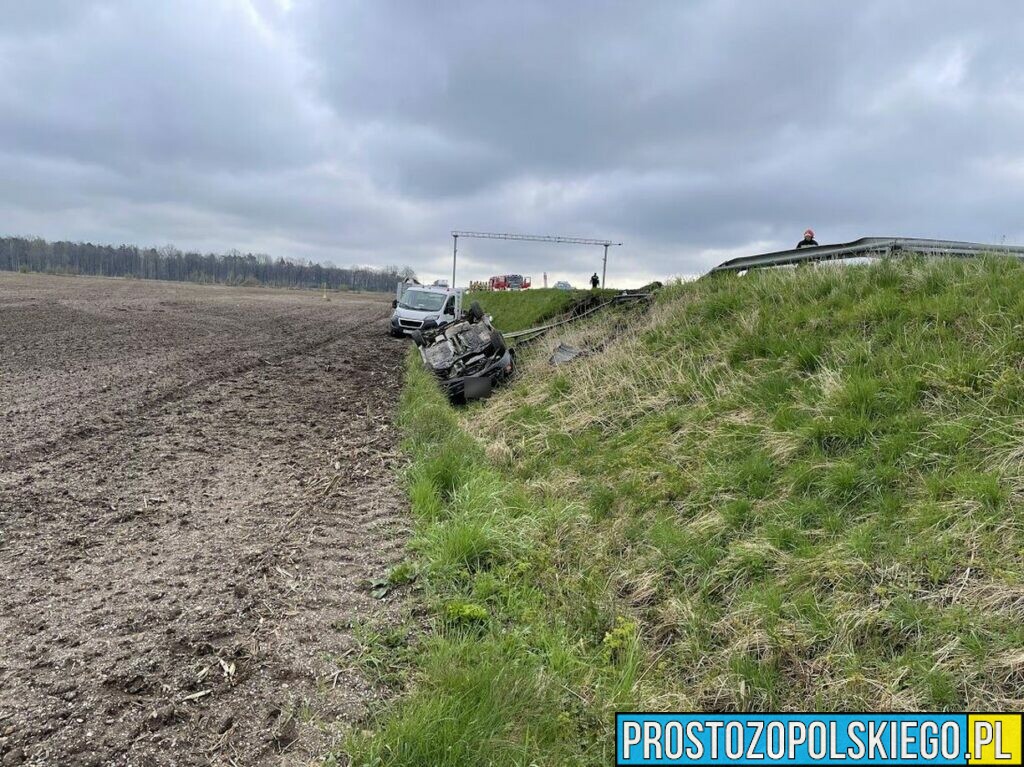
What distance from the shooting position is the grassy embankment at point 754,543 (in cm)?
281

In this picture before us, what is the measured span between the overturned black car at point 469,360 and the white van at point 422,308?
7.59 metres

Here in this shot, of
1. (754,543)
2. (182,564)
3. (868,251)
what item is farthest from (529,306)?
(182,564)

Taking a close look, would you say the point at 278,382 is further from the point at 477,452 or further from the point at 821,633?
the point at 821,633

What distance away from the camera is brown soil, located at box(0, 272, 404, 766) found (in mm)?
2494

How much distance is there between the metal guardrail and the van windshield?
12751 millimetres

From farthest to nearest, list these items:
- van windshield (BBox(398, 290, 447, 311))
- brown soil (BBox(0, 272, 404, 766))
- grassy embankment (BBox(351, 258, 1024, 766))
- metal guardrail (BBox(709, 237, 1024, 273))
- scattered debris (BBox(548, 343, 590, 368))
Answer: van windshield (BBox(398, 290, 447, 311)), scattered debris (BBox(548, 343, 590, 368)), metal guardrail (BBox(709, 237, 1024, 273)), grassy embankment (BBox(351, 258, 1024, 766)), brown soil (BBox(0, 272, 404, 766))

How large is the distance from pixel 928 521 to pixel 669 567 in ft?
5.62

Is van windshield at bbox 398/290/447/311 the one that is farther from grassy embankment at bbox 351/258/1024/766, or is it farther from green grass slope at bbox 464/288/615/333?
grassy embankment at bbox 351/258/1024/766

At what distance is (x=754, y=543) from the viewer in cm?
409

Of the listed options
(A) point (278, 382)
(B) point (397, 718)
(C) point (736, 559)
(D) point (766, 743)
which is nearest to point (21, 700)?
(B) point (397, 718)

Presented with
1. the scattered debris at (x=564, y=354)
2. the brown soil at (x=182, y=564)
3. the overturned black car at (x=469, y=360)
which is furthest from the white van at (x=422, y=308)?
the brown soil at (x=182, y=564)

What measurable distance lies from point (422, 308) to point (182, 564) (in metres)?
18.1

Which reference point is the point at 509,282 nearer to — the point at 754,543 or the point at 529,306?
the point at 529,306

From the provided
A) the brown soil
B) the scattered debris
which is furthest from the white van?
the brown soil
